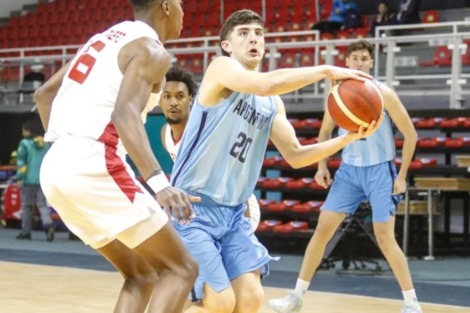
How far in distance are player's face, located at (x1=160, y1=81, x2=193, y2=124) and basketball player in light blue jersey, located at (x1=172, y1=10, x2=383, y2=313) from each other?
978mm

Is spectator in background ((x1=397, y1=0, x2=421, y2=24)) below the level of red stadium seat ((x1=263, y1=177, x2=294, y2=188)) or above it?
above

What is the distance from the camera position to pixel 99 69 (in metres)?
3.79

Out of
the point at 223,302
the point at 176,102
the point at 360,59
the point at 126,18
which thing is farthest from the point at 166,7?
the point at 126,18

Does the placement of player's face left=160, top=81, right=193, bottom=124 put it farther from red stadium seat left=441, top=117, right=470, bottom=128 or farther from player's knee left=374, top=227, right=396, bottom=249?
red stadium seat left=441, top=117, right=470, bottom=128

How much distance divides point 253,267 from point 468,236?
7.57 meters

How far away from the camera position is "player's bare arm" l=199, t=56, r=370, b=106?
12.8 ft

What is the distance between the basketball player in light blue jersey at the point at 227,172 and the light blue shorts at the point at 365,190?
239 cm

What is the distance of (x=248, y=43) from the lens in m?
4.60

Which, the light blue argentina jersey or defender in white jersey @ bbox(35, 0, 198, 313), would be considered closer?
defender in white jersey @ bbox(35, 0, 198, 313)

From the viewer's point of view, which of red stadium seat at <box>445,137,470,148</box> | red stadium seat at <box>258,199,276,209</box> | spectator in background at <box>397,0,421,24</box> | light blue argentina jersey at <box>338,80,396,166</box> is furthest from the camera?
spectator in background at <box>397,0,421,24</box>

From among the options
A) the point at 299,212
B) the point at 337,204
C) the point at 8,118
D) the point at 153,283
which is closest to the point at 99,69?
the point at 153,283

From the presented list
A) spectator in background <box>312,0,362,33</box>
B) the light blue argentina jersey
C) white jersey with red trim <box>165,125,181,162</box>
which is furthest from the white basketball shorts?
spectator in background <box>312,0,362,33</box>

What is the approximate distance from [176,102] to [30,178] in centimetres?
820

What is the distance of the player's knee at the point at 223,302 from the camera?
4.38 metres
